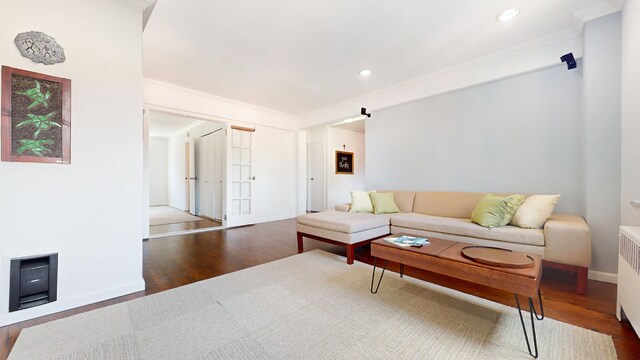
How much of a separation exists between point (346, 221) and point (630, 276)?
82.0 inches

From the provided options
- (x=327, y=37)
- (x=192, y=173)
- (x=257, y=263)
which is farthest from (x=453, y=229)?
(x=192, y=173)

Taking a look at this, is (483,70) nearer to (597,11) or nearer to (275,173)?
(597,11)

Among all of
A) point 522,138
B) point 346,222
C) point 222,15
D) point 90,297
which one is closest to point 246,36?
point 222,15

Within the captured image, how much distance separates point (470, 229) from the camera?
8.57 feet

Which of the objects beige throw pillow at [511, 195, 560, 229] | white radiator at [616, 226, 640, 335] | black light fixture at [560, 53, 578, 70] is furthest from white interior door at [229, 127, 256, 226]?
white radiator at [616, 226, 640, 335]

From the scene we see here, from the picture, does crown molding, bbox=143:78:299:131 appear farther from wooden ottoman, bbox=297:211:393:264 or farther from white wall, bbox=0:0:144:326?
wooden ottoman, bbox=297:211:393:264

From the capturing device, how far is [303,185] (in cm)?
616

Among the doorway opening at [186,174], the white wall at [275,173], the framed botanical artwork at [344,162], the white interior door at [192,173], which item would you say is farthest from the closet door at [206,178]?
the framed botanical artwork at [344,162]

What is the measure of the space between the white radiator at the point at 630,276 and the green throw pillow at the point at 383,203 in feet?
7.34

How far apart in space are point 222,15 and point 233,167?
3.09 meters

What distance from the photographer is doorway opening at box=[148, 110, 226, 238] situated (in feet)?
16.8

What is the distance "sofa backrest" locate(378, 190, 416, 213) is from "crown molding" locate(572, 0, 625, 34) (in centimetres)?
250

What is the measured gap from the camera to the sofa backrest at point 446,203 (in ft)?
10.5

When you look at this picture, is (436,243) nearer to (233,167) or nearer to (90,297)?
(90,297)
